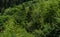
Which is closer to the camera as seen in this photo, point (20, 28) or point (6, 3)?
point (20, 28)

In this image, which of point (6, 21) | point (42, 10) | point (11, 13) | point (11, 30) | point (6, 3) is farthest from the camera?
point (6, 3)

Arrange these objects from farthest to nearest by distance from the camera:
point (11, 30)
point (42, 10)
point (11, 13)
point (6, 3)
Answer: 1. point (6, 3)
2. point (11, 13)
3. point (42, 10)
4. point (11, 30)

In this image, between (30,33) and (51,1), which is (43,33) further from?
(51,1)

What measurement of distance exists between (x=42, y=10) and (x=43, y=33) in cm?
63

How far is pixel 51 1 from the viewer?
637 cm

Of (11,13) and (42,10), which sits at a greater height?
(42,10)

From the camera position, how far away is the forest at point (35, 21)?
5.97 meters

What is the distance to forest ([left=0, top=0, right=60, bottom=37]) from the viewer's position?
19.6 feet

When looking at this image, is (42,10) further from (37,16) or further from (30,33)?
(30,33)

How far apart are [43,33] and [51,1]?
86 centimetres

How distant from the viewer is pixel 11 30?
19.5 ft

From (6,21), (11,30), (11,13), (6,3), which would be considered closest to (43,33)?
(11,30)

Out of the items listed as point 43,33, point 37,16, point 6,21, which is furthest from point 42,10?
point 6,21

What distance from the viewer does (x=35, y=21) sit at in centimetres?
648
